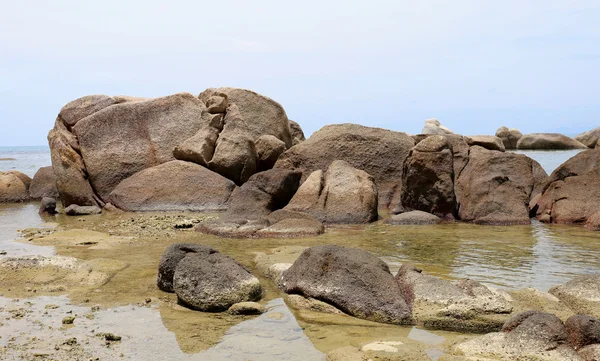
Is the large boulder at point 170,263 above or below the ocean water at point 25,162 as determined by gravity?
above

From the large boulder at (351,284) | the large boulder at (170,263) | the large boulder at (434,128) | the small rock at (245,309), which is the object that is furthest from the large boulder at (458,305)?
the large boulder at (434,128)

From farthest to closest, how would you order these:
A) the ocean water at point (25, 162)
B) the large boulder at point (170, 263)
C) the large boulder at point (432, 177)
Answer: the ocean water at point (25, 162) → the large boulder at point (432, 177) → the large boulder at point (170, 263)

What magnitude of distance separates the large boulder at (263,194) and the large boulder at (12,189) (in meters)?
9.78

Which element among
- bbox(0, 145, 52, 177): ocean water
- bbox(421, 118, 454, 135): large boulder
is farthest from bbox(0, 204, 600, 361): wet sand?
bbox(421, 118, 454, 135): large boulder

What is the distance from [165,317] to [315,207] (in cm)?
861

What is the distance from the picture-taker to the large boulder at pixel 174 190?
17.8 m

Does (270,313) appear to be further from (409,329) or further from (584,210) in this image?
(584,210)

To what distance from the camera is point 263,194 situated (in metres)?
15.5

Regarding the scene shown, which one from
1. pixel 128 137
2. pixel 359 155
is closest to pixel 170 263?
pixel 359 155

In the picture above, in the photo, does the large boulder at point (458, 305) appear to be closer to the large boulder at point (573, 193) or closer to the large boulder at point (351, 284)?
the large boulder at point (351, 284)

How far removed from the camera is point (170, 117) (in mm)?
19812

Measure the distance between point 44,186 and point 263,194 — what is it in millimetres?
10645

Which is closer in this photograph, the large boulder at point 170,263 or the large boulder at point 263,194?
the large boulder at point 170,263

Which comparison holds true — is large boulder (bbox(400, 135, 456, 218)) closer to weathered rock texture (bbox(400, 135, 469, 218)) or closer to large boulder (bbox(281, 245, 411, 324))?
weathered rock texture (bbox(400, 135, 469, 218))
